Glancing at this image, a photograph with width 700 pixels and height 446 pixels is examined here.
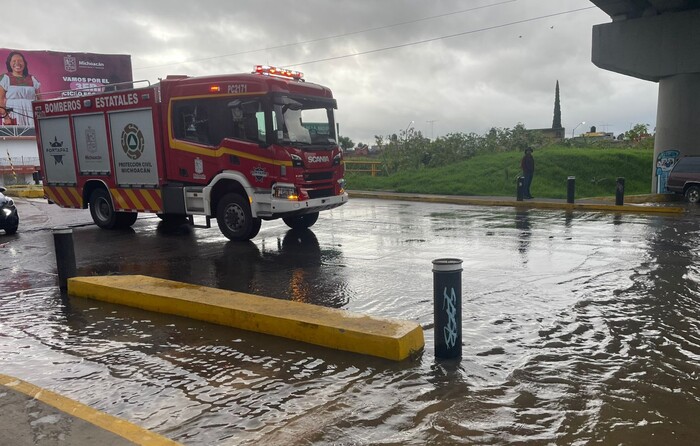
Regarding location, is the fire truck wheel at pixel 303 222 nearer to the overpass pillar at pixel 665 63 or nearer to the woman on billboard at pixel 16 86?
the overpass pillar at pixel 665 63

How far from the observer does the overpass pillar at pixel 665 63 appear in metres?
19.5

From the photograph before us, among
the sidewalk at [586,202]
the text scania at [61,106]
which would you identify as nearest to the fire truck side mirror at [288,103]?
the text scania at [61,106]

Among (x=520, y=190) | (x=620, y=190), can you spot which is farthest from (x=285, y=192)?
(x=520, y=190)

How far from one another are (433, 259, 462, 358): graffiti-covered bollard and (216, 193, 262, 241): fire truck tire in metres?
6.97

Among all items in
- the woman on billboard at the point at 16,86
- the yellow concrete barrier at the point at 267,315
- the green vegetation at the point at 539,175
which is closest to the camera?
the yellow concrete barrier at the point at 267,315

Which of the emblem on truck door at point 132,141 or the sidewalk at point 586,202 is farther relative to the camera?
the sidewalk at point 586,202

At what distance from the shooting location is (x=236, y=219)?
1132 centimetres

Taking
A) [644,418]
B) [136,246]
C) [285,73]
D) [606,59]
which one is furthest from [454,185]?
[644,418]

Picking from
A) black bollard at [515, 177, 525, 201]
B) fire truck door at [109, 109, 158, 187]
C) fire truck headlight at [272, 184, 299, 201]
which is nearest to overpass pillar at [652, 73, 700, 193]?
black bollard at [515, 177, 525, 201]

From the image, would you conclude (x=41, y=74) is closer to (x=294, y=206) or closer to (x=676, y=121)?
(x=294, y=206)

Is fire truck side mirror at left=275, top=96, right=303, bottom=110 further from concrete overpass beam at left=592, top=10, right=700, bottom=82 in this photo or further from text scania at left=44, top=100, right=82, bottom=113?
concrete overpass beam at left=592, top=10, right=700, bottom=82

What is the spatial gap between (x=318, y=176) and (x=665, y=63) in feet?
51.0

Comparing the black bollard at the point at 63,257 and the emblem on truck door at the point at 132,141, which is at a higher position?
the emblem on truck door at the point at 132,141

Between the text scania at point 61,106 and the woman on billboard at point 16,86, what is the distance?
1880 inches
